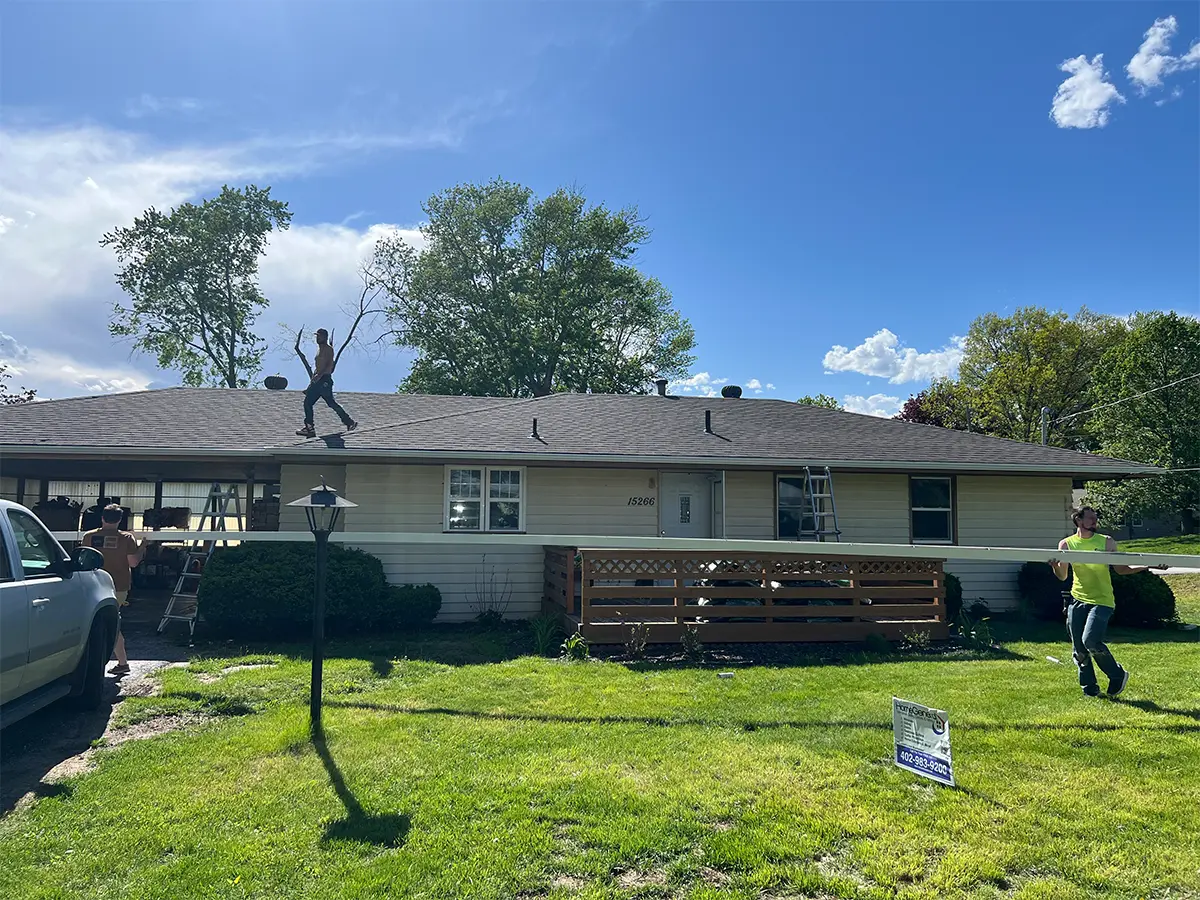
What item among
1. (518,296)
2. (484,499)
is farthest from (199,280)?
(484,499)

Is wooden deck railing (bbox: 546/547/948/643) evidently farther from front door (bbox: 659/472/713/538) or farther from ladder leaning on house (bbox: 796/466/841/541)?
front door (bbox: 659/472/713/538)

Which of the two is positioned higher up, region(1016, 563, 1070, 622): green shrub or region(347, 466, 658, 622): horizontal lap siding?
region(347, 466, 658, 622): horizontal lap siding

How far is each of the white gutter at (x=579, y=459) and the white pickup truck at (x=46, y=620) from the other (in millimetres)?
4785

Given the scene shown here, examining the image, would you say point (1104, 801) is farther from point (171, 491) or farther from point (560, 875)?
point (171, 491)

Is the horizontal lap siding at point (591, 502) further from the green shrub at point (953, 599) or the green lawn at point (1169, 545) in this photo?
the green lawn at point (1169, 545)

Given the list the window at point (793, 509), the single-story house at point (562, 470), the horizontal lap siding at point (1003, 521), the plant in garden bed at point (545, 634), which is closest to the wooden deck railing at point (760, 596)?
the plant in garden bed at point (545, 634)

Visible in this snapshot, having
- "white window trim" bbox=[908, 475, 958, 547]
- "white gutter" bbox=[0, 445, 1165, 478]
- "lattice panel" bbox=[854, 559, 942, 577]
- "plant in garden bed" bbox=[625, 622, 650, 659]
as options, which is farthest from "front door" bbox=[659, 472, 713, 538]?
"white window trim" bbox=[908, 475, 958, 547]

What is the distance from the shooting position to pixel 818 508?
42.2ft

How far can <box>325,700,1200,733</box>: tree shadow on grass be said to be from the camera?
5730 mm

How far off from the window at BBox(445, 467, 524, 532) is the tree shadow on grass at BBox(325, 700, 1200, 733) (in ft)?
19.2

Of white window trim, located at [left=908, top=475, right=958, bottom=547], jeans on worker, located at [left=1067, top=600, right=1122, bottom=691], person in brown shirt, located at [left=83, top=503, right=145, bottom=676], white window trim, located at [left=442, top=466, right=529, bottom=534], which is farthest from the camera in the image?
white window trim, located at [left=908, top=475, right=958, bottom=547]

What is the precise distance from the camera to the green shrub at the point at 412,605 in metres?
10.8

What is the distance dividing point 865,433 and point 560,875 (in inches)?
498

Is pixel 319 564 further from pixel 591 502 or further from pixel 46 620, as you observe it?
pixel 591 502
